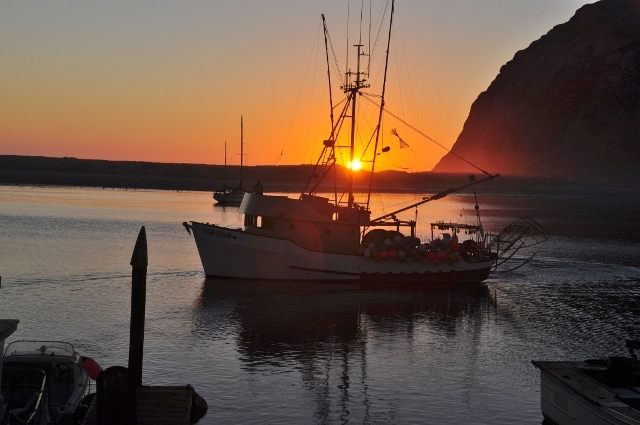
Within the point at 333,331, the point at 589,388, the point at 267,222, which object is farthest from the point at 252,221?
the point at 589,388

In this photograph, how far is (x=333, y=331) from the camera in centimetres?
3256

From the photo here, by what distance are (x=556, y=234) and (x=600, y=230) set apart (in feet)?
35.2

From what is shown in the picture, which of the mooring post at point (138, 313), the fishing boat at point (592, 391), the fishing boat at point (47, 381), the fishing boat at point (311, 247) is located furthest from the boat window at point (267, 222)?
the fishing boat at point (592, 391)

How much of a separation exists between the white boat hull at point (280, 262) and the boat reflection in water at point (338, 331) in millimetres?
630

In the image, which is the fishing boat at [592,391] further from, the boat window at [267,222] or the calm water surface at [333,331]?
the boat window at [267,222]

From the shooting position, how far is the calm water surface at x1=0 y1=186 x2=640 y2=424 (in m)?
23.2

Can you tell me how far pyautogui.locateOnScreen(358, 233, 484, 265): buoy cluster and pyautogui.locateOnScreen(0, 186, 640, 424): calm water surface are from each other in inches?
67.5

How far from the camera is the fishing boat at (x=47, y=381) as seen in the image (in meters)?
17.6

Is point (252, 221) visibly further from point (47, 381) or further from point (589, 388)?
point (589, 388)

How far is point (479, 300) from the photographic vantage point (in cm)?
4262

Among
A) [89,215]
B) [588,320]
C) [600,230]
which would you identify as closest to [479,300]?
[588,320]

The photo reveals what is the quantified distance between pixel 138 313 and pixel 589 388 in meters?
11.2

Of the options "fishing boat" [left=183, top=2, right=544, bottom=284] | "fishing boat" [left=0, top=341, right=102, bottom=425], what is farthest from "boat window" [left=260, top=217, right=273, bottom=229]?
"fishing boat" [left=0, top=341, right=102, bottom=425]

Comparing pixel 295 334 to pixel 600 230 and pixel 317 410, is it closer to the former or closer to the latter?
pixel 317 410
